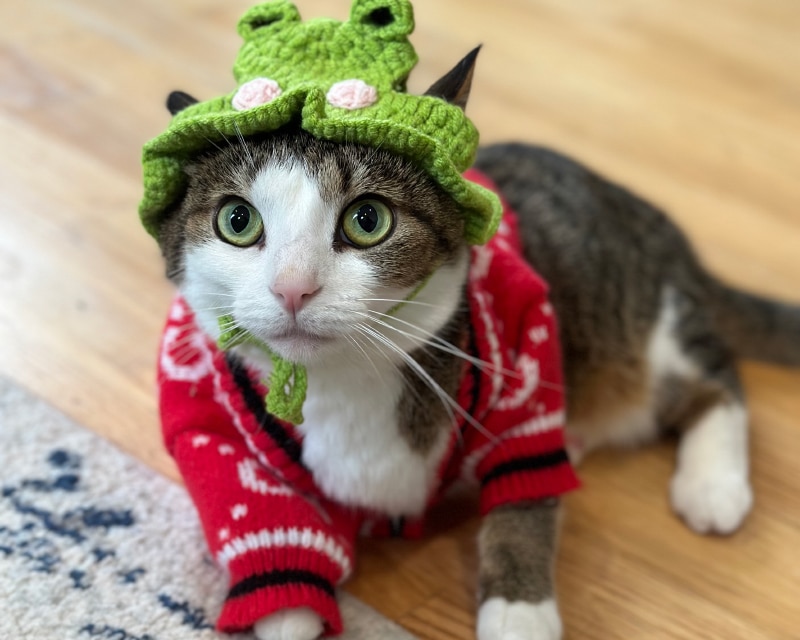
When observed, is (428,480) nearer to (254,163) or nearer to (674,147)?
(254,163)

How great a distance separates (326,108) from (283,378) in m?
0.24

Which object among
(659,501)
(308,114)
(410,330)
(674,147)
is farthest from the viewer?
(674,147)

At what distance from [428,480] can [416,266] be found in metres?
0.27

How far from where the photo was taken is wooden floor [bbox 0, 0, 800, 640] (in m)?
1.02

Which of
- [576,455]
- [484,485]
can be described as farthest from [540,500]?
[576,455]

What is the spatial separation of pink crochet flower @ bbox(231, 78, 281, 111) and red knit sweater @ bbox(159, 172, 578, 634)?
27 cm

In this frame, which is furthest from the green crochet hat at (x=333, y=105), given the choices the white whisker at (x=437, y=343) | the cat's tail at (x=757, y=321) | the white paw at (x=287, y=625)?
the cat's tail at (x=757, y=321)

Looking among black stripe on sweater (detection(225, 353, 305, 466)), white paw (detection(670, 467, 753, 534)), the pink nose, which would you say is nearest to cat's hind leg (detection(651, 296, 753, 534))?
white paw (detection(670, 467, 753, 534))

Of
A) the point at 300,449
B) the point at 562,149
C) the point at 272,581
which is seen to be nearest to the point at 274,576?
the point at 272,581

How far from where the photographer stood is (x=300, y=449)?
2.92 ft

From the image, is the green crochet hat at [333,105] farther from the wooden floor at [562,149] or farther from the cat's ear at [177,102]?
the wooden floor at [562,149]

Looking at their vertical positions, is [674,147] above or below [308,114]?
below

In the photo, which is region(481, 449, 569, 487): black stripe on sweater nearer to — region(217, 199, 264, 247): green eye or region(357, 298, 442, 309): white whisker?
region(357, 298, 442, 309): white whisker

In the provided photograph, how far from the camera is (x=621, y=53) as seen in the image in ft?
7.13
